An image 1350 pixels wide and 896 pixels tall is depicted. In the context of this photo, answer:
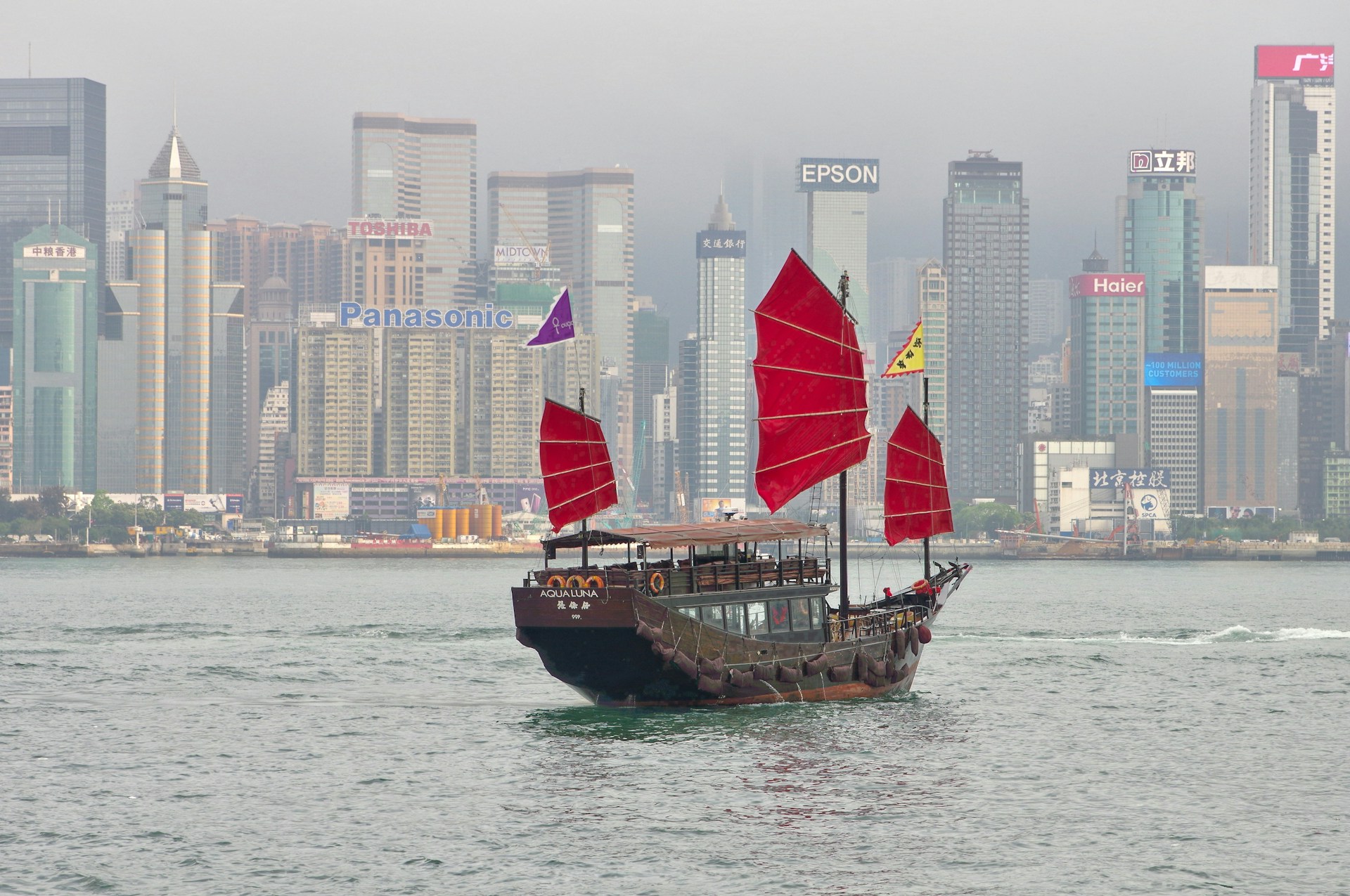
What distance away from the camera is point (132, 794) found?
36.5m

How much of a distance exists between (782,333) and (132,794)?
2331cm

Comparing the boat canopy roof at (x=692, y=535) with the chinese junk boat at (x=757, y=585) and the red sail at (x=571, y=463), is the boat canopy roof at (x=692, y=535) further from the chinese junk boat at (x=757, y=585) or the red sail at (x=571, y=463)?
the red sail at (x=571, y=463)

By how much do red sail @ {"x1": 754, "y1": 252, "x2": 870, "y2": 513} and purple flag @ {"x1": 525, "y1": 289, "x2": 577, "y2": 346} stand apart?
5597mm

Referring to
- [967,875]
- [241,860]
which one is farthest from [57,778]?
[967,875]

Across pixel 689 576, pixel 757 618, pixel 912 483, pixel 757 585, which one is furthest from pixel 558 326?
pixel 912 483

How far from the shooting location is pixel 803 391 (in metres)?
51.6

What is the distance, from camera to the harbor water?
30156 mm

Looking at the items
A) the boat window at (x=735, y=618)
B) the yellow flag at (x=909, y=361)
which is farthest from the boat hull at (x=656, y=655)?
the yellow flag at (x=909, y=361)

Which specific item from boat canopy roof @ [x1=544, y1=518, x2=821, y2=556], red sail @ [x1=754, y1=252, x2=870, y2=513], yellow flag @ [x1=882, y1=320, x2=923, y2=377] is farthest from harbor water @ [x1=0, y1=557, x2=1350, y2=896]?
yellow flag @ [x1=882, y1=320, x2=923, y2=377]

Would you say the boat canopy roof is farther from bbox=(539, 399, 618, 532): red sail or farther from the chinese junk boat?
bbox=(539, 399, 618, 532): red sail

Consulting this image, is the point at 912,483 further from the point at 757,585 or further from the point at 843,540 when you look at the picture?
the point at 757,585

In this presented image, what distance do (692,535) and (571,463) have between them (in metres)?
Result: 5.23

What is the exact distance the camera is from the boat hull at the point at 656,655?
42938 millimetres

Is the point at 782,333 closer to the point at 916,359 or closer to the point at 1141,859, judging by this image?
the point at 916,359
